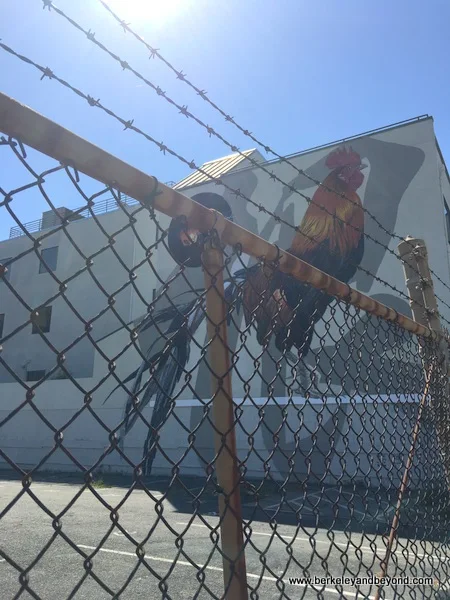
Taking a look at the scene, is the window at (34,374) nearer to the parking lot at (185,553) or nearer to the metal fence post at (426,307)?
the parking lot at (185,553)

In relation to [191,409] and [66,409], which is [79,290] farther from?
[191,409]

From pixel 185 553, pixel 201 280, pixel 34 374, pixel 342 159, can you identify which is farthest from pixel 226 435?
pixel 34 374

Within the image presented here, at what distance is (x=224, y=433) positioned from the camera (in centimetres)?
143

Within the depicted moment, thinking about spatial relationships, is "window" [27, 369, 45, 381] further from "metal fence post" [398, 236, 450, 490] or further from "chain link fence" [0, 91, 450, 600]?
"metal fence post" [398, 236, 450, 490]

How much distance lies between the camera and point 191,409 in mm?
16547

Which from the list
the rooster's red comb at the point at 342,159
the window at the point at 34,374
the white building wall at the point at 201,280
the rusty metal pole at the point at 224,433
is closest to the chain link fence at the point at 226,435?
the rusty metal pole at the point at 224,433

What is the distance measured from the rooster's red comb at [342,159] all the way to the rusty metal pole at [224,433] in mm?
14720

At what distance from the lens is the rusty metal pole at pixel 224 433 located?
138 cm

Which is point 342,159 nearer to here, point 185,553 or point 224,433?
point 185,553

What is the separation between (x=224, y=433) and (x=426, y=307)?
232cm

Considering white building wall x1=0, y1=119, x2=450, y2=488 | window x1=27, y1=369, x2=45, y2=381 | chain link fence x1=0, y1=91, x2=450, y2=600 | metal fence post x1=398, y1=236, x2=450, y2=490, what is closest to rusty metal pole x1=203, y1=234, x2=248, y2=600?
chain link fence x1=0, y1=91, x2=450, y2=600

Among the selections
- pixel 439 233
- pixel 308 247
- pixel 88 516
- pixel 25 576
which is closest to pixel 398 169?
pixel 439 233

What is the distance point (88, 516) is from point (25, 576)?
9.12 m

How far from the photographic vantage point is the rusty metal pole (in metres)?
1.38
